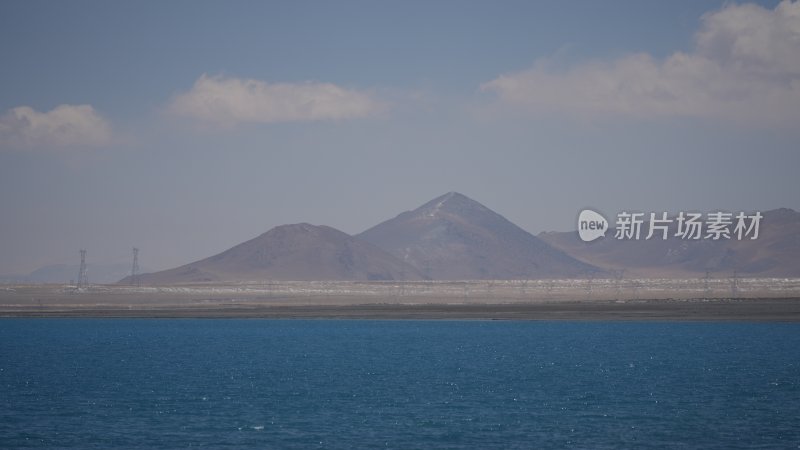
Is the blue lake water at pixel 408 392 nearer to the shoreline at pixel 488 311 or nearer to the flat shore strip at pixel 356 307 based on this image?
the shoreline at pixel 488 311

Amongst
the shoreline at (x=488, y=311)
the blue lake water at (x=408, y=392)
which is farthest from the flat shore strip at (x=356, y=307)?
the blue lake water at (x=408, y=392)

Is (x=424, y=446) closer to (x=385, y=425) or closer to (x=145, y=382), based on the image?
(x=385, y=425)

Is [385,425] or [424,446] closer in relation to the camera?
[424,446]

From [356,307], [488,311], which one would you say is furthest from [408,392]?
[356,307]

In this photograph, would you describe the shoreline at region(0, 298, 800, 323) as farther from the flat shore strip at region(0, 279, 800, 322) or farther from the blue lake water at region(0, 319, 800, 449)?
the blue lake water at region(0, 319, 800, 449)

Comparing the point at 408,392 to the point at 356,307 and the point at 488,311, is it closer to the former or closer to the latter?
the point at 488,311

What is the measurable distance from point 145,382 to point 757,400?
34.5 meters

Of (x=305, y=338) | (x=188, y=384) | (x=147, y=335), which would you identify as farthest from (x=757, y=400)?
(x=147, y=335)

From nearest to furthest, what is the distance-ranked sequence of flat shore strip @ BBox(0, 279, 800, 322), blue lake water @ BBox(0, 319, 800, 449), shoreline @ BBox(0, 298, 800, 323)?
blue lake water @ BBox(0, 319, 800, 449) → shoreline @ BBox(0, 298, 800, 323) → flat shore strip @ BBox(0, 279, 800, 322)

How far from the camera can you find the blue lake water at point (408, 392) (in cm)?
3997

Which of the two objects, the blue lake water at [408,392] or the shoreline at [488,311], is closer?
the blue lake water at [408,392]

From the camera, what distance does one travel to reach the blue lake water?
40.0 metres

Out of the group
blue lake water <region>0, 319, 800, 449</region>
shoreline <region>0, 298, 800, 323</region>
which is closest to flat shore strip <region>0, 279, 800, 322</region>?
shoreline <region>0, 298, 800, 323</region>

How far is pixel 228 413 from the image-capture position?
1826 inches
